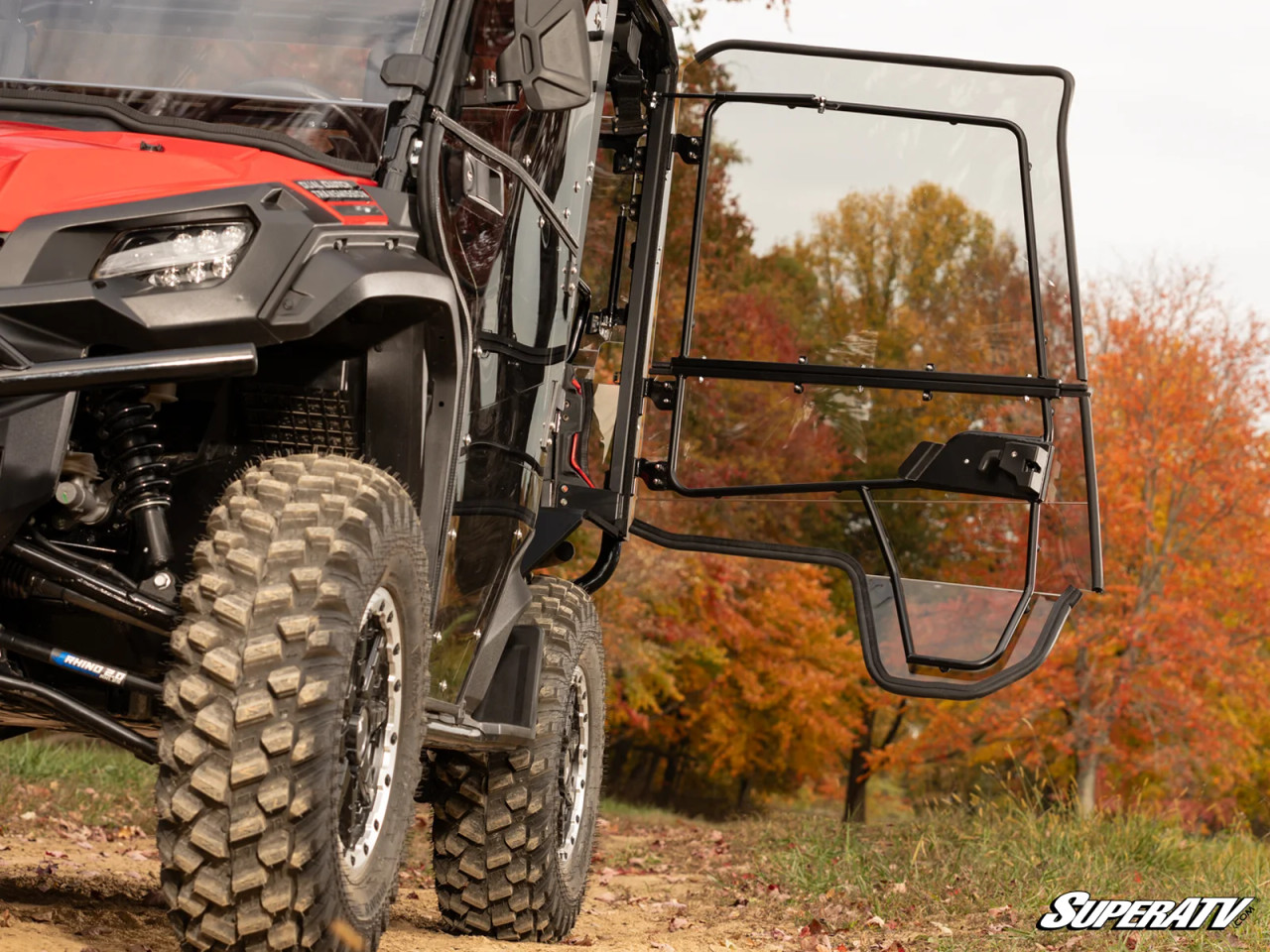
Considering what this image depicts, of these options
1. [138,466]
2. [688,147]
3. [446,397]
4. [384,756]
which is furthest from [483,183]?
[688,147]

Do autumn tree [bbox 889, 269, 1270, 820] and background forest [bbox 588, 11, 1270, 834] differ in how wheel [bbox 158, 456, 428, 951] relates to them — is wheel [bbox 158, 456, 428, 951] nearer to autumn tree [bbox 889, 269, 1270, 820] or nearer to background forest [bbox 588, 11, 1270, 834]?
background forest [bbox 588, 11, 1270, 834]

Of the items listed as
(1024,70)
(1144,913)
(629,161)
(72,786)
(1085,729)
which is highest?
(1024,70)

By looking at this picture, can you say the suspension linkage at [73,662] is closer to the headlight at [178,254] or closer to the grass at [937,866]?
the headlight at [178,254]

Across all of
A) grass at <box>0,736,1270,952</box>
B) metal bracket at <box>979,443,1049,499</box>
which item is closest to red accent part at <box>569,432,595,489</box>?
metal bracket at <box>979,443,1049,499</box>

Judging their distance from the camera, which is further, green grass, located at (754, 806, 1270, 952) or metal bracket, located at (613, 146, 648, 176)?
metal bracket, located at (613, 146, 648, 176)

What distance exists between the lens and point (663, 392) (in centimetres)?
620

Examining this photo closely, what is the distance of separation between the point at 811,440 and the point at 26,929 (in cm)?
348

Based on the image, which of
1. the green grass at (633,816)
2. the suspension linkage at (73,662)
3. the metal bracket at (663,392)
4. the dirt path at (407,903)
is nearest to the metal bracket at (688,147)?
the metal bracket at (663,392)

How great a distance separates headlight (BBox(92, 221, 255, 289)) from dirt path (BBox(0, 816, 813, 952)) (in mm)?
1810

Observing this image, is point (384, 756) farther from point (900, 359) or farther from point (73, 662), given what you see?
point (900, 359)

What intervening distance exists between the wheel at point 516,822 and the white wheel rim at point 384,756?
1.75 m

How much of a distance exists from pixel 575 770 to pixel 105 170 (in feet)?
11.2

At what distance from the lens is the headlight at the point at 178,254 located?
9.38 feet

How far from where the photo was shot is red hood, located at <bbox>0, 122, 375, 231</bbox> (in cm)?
292
